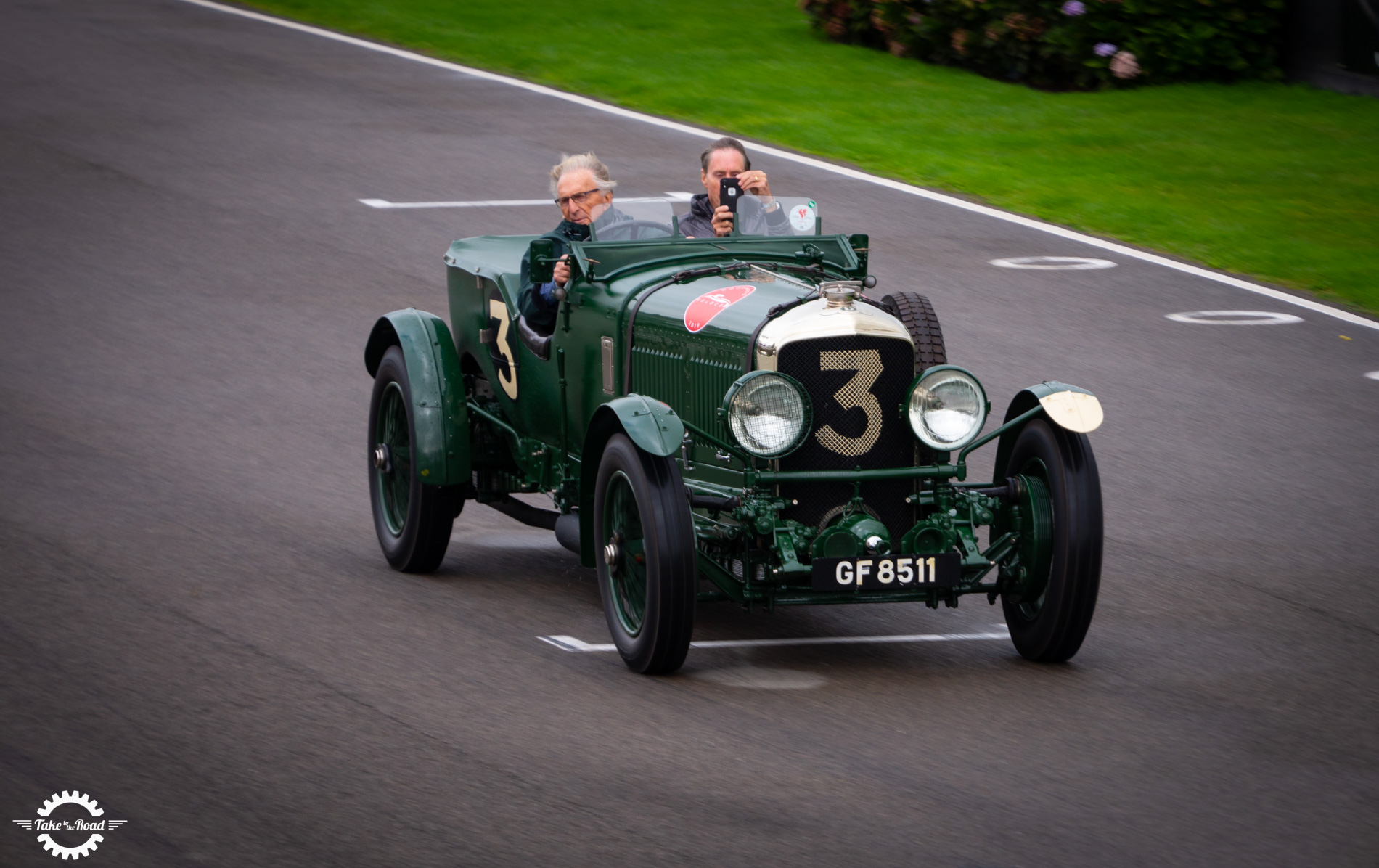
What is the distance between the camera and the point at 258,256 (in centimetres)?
1484

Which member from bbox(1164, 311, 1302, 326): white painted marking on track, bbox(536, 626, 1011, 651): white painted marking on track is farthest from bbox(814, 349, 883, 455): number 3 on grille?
bbox(1164, 311, 1302, 326): white painted marking on track

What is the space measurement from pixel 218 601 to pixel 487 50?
16.4m

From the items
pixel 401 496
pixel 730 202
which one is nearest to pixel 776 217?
pixel 730 202

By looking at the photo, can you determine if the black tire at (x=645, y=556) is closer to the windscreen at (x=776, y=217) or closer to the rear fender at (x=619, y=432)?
the rear fender at (x=619, y=432)

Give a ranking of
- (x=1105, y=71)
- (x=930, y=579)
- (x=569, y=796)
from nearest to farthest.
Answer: (x=569, y=796) < (x=930, y=579) < (x=1105, y=71)

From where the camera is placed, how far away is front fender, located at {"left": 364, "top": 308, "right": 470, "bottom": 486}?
8273 millimetres

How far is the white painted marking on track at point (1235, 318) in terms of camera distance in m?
13.6

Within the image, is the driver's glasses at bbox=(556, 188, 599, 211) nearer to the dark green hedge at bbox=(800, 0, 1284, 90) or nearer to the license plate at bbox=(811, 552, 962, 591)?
the license plate at bbox=(811, 552, 962, 591)

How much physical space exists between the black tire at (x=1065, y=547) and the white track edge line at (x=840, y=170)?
7.50 meters

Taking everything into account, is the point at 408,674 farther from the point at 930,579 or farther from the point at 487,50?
the point at 487,50

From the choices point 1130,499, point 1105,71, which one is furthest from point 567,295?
point 1105,71

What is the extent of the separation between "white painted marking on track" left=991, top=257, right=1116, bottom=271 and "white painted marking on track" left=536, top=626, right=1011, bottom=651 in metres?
7.74

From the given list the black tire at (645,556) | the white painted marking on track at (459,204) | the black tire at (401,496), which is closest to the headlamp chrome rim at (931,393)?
the black tire at (645,556)

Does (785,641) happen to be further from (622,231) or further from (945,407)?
(622,231)
